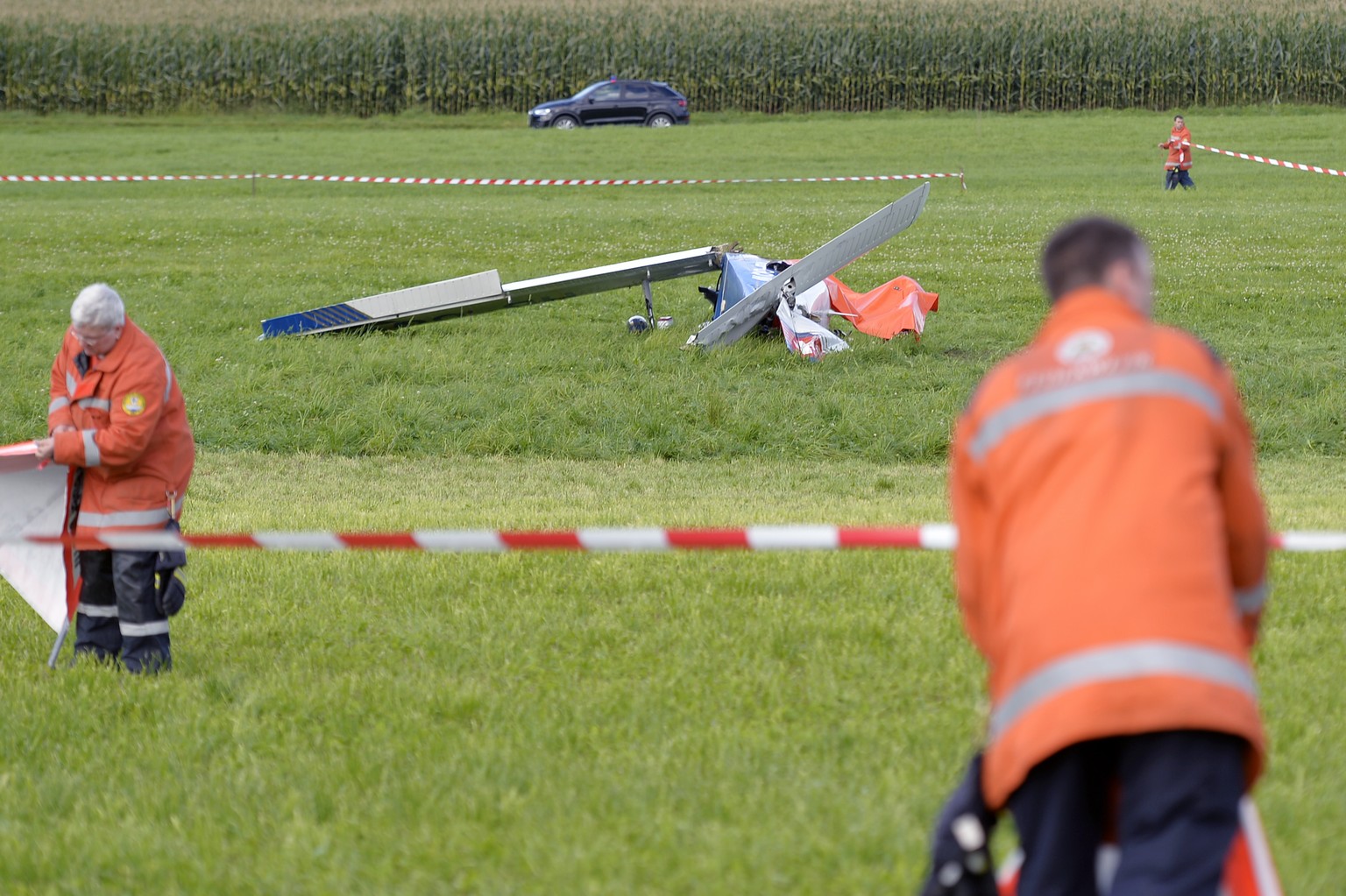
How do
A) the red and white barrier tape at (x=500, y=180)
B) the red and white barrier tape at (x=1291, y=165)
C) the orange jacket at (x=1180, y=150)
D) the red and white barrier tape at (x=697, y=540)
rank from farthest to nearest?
1. the red and white barrier tape at (x=500, y=180)
2. the red and white barrier tape at (x=1291, y=165)
3. the orange jacket at (x=1180, y=150)
4. the red and white barrier tape at (x=697, y=540)

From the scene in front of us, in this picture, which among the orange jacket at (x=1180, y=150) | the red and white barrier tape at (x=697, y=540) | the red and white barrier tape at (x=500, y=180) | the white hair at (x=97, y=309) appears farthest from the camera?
the red and white barrier tape at (x=500, y=180)

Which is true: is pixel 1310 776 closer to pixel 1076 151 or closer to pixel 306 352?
pixel 306 352

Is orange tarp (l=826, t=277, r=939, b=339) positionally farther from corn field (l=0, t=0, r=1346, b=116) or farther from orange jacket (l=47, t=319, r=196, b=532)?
corn field (l=0, t=0, r=1346, b=116)

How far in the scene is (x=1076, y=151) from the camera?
109ft

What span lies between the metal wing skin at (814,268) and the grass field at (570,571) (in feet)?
1.19

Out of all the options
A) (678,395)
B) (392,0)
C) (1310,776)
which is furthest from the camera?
(392,0)

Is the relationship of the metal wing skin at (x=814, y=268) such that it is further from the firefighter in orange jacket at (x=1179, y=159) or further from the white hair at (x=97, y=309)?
the firefighter in orange jacket at (x=1179, y=159)

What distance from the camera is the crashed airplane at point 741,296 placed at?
13742mm

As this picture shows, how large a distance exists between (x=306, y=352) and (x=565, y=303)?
12.2ft

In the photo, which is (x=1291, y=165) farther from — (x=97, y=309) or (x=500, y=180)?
(x=97, y=309)

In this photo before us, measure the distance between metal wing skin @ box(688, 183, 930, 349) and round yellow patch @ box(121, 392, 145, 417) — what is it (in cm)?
857

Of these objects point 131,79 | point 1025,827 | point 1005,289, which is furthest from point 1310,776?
point 131,79

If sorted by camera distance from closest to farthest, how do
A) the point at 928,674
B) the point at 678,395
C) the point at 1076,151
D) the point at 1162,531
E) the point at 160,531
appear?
the point at 1162,531
the point at 928,674
the point at 160,531
the point at 678,395
the point at 1076,151

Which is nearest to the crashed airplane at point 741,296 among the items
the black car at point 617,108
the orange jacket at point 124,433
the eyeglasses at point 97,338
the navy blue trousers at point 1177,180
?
the orange jacket at point 124,433
